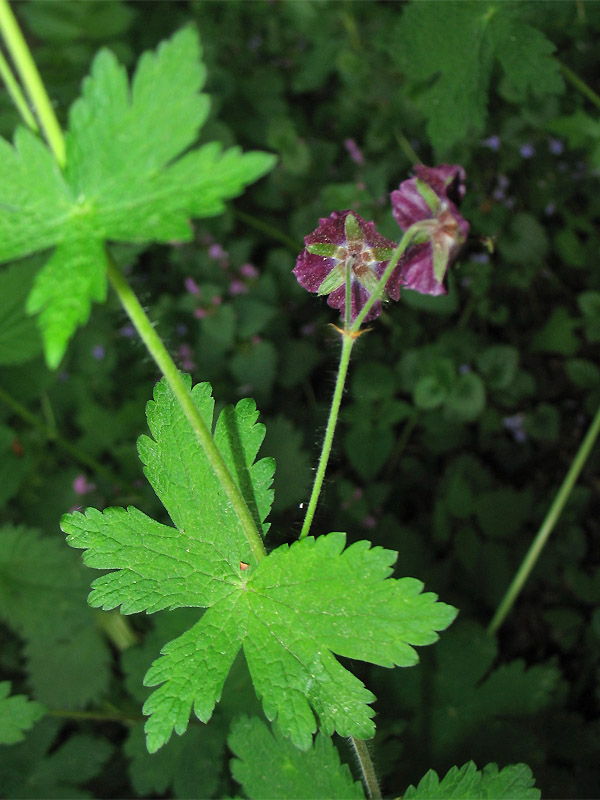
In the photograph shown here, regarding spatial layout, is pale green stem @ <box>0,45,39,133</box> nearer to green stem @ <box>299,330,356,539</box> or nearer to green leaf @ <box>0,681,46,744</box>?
green stem @ <box>299,330,356,539</box>

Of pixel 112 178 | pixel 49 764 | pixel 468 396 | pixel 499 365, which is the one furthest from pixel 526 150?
pixel 49 764

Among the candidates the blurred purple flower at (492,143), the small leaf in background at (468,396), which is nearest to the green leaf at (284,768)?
the small leaf in background at (468,396)

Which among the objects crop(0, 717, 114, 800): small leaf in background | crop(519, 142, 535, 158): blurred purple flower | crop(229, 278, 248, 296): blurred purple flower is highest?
crop(229, 278, 248, 296): blurred purple flower

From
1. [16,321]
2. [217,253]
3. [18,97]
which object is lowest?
[217,253]

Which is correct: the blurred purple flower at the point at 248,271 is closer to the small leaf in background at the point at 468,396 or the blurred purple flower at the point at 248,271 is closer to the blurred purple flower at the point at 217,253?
the blurred purple flower at the point at 217,253

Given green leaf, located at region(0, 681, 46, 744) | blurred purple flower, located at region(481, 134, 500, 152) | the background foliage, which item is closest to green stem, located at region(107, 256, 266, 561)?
green leaf, located at region(0, 681, 46, 744)

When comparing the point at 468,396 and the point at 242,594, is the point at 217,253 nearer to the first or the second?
the point at 468,396

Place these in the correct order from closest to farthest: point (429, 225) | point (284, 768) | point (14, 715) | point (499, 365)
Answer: point (429, 225)
point (284, 768)
point (14, 715)
point (499, 365)
